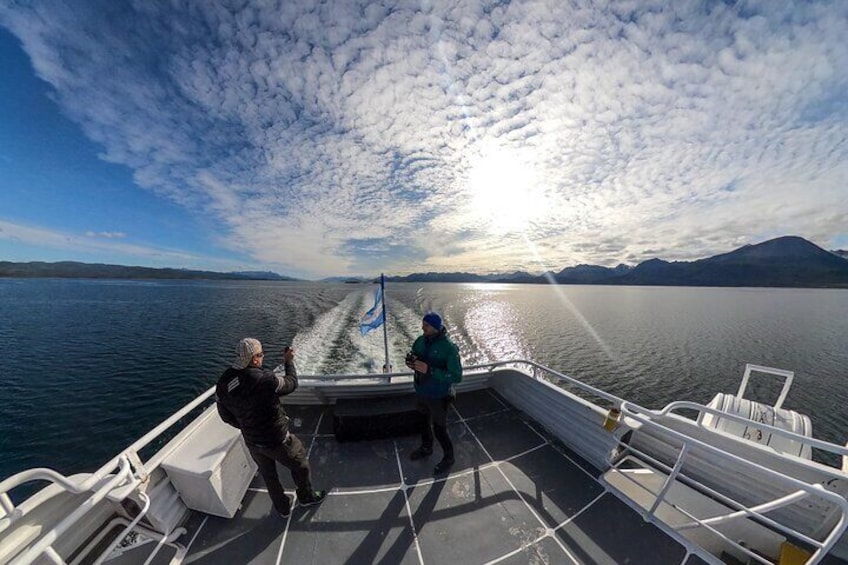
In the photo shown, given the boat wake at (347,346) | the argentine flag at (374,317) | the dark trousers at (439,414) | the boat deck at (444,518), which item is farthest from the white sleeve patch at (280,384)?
the boat wake at (347,346)

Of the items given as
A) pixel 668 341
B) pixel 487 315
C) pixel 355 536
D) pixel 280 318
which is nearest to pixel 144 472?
pixel 355 536

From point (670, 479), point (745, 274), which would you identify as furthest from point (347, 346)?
point (745, 274)

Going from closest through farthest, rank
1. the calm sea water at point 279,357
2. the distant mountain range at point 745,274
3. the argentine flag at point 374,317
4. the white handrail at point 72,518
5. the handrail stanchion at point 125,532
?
the white handrail at point 72,518, the handrail stanchion at point 125,532, the argentine flag at point 374,317, the calm sea water at point 279,357, the distant mountain range at point 745,274

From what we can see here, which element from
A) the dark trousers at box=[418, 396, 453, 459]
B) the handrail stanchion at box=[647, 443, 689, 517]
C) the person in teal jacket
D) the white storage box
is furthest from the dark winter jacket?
the handrail stanchion at box=[647, 443, 689, 517]

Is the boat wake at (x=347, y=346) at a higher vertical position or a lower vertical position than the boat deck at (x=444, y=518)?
lower

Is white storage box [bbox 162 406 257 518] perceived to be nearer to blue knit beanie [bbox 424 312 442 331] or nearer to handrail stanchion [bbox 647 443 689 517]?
blue knit beanie [bbox 424 312 442 331]

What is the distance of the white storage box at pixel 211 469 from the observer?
3.23 meters

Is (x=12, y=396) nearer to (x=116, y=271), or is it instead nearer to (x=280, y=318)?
(x=280, y=318)

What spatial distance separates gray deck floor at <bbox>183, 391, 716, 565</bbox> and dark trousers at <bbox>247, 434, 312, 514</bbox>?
0.27 meters

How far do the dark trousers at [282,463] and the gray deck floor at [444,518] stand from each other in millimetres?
267

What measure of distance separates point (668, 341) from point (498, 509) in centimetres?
2827

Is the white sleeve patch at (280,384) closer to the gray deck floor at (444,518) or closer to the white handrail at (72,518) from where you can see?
the white handrail at (72,518)

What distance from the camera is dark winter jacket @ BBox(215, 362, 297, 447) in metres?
2.93

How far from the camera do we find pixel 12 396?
1252 cm
